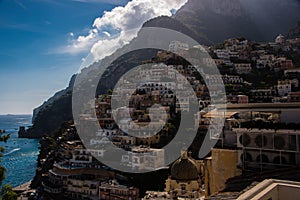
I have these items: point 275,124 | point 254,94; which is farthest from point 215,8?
point 275,124

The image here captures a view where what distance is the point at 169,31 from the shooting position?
56125mm

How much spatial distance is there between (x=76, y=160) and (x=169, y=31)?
3676 centimetres

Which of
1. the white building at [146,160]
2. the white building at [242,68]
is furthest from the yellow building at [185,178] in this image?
the white building at [242,68]

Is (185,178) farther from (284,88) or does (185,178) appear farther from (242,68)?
(242,68)

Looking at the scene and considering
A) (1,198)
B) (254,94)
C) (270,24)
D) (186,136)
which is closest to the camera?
(1,198)

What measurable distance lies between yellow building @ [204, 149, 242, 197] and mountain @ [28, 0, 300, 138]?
4834cm

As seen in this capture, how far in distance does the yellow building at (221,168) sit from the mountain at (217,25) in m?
48.3

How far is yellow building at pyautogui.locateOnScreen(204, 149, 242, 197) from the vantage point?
740cm

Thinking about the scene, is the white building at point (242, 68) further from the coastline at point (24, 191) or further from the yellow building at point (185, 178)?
the yellow building at point (185, 178)

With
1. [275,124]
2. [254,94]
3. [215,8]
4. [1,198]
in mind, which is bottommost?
[1,198]

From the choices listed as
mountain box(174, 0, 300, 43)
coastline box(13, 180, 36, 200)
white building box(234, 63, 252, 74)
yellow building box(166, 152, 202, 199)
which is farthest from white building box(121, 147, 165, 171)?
mountain box(174, 0, 300, 43)

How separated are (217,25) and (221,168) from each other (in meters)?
62.2

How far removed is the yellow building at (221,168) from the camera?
7.40 metres

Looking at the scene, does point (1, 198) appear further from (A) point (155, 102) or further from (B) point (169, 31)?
(B) point (169, 31)
